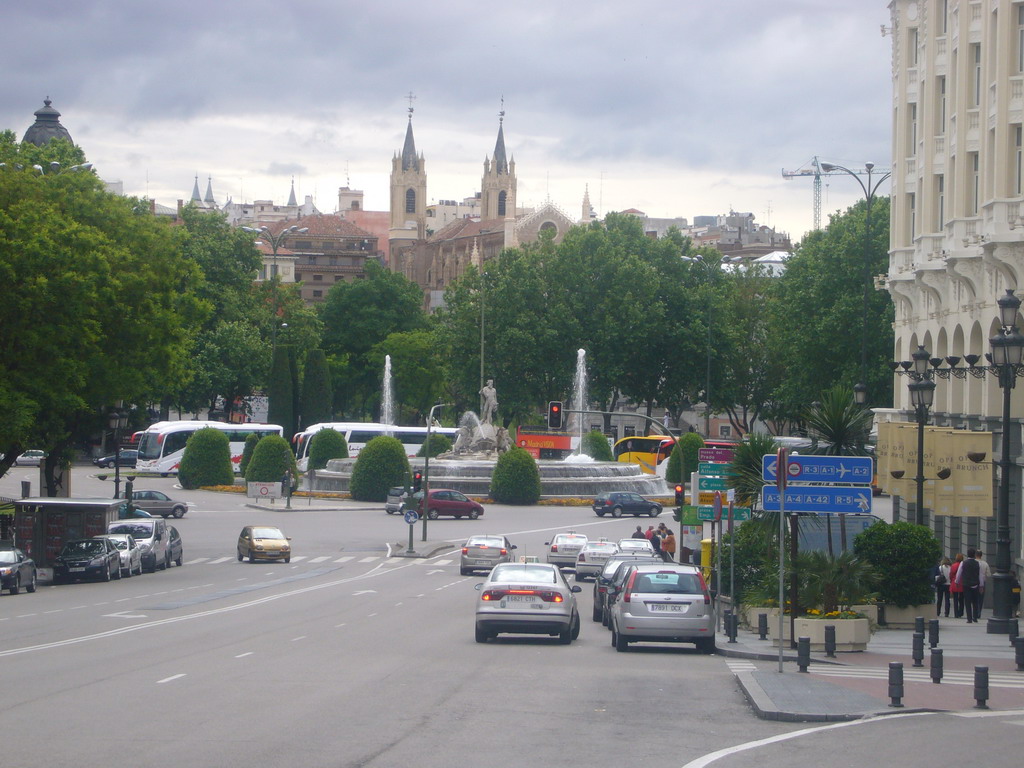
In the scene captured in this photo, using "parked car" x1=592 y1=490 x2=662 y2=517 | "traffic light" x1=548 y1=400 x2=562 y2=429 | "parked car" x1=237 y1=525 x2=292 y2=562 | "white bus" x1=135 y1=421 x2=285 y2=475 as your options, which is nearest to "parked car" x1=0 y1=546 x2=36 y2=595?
"parked car" x1=237 y1=525 x2=292 y2=562

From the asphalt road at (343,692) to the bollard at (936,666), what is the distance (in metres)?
2.58

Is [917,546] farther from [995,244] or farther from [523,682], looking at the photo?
[523,682]

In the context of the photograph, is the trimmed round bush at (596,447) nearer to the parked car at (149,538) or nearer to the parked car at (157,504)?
the parked car at (157,504)

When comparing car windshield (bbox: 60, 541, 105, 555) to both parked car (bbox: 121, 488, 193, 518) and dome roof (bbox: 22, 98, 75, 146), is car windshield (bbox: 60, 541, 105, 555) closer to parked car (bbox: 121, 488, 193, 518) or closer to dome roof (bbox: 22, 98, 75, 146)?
parked car (bbox: 121, 488, 193, 518)

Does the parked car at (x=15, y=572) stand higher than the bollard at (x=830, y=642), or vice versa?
the bollard at (x=830, y=642)

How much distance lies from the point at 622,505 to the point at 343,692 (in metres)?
49.7

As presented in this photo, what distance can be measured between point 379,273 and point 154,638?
10466 centimetres

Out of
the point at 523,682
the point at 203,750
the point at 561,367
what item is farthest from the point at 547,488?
the point at 203,750

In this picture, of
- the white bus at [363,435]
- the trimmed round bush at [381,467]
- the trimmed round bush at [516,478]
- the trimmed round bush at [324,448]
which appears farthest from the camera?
the white bus at [363,435]

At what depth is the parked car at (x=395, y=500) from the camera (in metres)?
61.9

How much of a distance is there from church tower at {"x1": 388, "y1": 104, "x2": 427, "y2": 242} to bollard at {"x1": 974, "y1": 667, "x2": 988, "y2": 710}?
600 ft

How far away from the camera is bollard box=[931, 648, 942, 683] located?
54.2 ft

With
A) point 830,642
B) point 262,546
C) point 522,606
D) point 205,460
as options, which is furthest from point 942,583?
point 205,460

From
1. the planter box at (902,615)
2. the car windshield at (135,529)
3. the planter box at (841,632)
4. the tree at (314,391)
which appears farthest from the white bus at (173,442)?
the planter box at (841,632)
